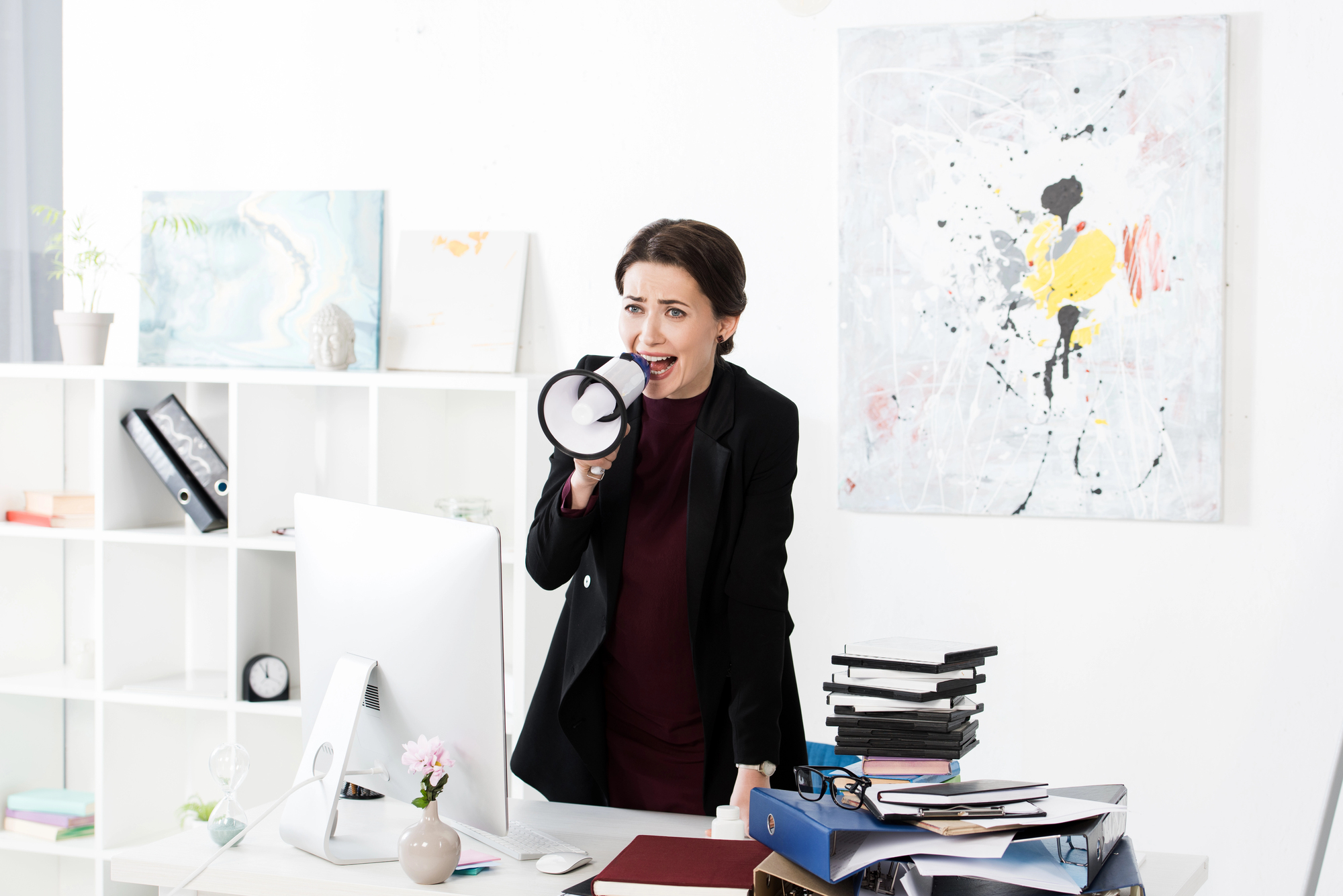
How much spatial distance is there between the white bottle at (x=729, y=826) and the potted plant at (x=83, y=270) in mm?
2390

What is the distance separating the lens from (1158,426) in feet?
8.59

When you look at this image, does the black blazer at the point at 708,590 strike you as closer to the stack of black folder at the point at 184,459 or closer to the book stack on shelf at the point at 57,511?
the stack of black folder at the point at 184,459

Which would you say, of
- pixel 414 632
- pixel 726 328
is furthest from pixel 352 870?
pixel 726 328

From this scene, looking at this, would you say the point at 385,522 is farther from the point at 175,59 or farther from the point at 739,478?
the point at 175,59

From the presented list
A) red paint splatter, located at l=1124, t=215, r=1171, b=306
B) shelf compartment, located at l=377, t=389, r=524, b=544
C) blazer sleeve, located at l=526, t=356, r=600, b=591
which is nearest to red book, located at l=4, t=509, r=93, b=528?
Result: shelf compartment, located at l=377, t=389, r=524, b=544

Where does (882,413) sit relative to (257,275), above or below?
below

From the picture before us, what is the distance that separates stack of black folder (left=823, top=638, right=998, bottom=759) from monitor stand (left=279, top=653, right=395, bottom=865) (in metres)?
0.67

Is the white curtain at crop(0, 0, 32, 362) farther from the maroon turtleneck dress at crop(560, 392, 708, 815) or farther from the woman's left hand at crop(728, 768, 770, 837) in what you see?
the woman's left hand at crop(728, 768, 770, 837)

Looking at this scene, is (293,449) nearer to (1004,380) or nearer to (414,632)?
(414,632)

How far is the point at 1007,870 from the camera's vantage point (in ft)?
4.15

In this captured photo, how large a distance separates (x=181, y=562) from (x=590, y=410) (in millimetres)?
2133

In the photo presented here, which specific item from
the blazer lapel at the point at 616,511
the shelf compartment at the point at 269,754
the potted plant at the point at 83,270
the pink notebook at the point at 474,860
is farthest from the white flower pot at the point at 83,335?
the pink notebook at the point at 474,860

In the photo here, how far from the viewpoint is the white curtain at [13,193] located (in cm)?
332

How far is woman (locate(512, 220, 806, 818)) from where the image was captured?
6.00 feet
